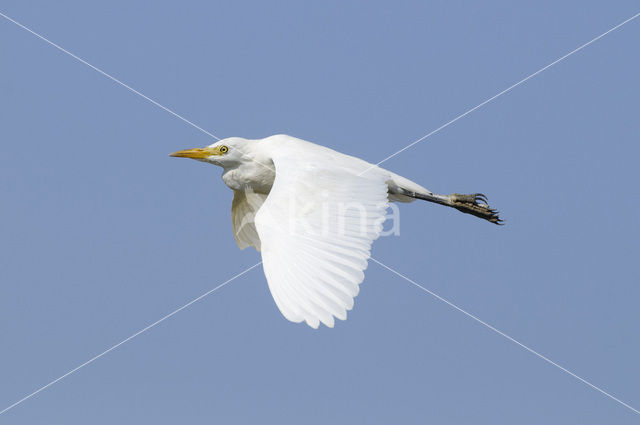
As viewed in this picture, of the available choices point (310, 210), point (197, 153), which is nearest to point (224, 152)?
point (197, 153)

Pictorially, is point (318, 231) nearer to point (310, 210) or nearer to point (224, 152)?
point (310, 210)

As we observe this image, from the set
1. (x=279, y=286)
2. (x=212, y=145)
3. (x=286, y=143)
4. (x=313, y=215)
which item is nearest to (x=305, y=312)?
(x=279, y=286)

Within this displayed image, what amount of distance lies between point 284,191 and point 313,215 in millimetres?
667

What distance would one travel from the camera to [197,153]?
13.3 m

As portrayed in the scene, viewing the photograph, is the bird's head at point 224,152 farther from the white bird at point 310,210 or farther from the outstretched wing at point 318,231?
the outstretched wing at point 318,231

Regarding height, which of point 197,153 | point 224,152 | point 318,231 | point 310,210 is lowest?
point 318,231

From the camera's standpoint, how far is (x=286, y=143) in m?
12.3

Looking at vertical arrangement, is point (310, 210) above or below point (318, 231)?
above

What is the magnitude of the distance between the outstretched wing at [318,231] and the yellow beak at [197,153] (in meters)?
1.77

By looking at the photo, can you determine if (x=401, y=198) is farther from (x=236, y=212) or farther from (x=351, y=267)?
(x=351, y=267)

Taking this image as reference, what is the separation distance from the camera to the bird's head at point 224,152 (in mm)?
12961

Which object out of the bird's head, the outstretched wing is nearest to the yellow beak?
the bird's head

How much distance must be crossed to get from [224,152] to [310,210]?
3127mm

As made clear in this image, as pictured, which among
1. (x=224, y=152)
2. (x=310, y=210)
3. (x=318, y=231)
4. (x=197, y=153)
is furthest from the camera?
(x=197, y=153)
